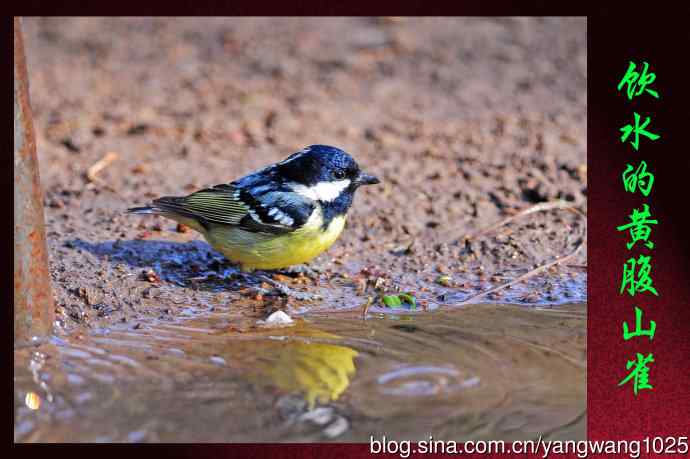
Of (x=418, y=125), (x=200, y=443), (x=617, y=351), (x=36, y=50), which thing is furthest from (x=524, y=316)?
(x=36, y=50)

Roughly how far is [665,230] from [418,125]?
15.9ft

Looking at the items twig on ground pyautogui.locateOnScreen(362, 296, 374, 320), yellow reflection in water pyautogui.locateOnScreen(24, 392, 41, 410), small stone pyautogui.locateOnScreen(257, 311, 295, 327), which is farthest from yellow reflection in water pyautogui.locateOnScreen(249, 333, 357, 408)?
yellow reflection in water pyautogui.locateOnScreen(24, 392, 41, 410)

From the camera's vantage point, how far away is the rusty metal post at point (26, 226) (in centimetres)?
552

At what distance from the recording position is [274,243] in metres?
7.22

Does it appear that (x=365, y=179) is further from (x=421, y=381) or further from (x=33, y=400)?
(x=33, y=400)

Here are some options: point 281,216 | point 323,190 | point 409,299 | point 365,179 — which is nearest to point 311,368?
point 409,299

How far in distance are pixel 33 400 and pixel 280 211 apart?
2.63 meters

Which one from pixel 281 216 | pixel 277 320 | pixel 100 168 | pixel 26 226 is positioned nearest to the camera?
pixel 26 226

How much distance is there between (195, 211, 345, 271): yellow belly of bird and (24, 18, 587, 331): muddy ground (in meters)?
0.32

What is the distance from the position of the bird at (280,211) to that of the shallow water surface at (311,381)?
670mm

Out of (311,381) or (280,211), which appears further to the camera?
(280,211)

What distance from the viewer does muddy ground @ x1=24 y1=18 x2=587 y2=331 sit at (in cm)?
754

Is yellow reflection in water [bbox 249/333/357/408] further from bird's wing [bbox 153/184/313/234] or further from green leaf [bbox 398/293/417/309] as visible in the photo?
bird's wing [bbox 153/184/313/234]

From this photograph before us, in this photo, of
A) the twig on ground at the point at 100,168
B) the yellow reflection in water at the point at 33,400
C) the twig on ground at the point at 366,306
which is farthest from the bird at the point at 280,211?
the yellow reflection in water at the point at 33,400
